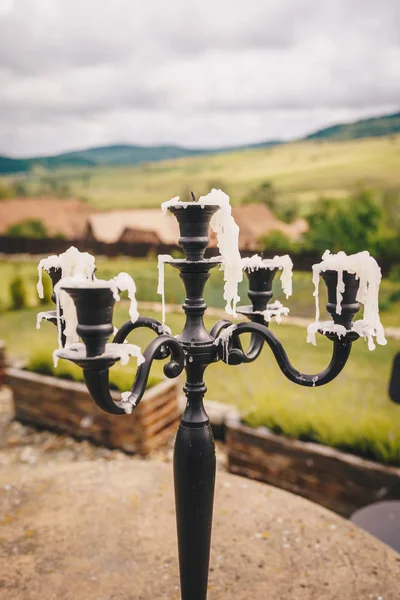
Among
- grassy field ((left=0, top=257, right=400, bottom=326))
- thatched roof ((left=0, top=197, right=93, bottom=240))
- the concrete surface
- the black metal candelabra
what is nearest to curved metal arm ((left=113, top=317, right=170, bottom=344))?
the black metal candelabra

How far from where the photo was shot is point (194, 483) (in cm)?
164

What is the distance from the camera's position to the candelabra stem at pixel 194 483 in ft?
5.40

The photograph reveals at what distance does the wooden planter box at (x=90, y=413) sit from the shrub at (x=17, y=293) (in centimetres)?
723

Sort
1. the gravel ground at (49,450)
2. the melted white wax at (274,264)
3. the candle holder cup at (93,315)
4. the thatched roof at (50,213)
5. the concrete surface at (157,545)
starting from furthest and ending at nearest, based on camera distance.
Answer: the thatched roof at (50,213) → the gravel ground at (49,450) → the concrete surface at (157,545) → the melted white wax at (274,264) → the candle holder cup at (93,315)

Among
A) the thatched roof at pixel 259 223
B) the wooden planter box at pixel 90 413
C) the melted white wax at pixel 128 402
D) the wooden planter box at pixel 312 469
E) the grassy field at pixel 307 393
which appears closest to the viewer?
the melted white wax at pixel 128 402

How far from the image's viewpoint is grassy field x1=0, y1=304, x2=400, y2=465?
12.0ft

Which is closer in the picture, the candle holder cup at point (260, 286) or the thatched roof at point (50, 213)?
the candle holder cup at point (260, 286)

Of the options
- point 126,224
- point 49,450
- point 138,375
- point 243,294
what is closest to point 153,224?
point 126,224

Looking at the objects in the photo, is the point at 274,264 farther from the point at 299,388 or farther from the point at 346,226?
the point at 346,226

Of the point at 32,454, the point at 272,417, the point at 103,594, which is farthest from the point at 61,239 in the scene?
the point at 103,594

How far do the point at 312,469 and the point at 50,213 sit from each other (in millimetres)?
33946

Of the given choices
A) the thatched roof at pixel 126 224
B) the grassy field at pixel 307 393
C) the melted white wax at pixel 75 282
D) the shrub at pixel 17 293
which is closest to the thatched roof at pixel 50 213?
the thatched roof at pixel 126 224

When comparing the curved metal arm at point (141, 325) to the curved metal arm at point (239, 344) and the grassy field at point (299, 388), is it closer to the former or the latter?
the curved metal arm at point (239, 344)

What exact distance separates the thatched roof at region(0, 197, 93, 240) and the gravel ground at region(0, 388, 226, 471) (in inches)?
1034
